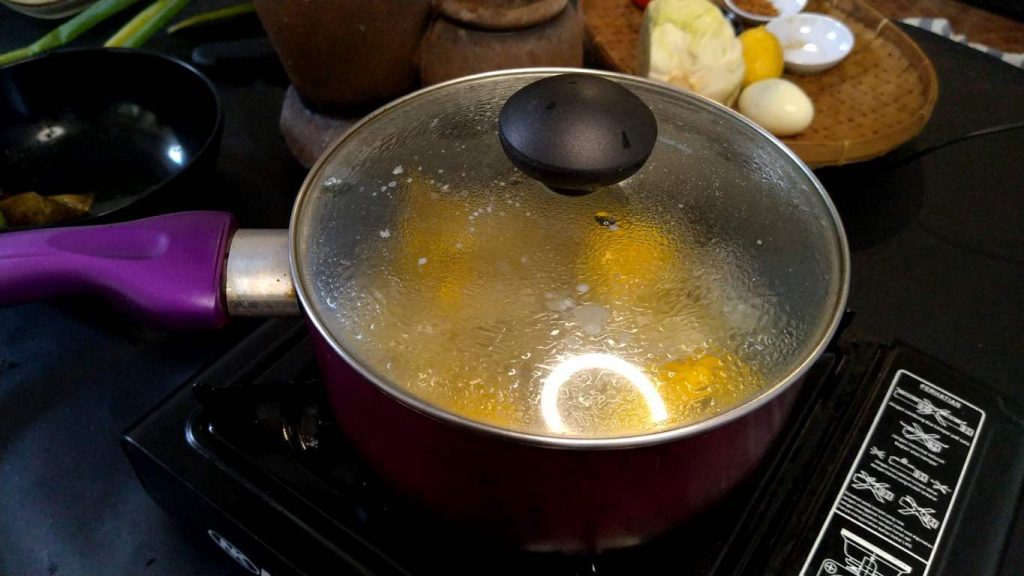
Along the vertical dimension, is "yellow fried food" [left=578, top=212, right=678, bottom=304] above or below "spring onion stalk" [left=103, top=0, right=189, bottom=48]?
above

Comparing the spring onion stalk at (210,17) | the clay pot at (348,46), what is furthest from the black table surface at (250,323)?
the clay pot at (348,46)

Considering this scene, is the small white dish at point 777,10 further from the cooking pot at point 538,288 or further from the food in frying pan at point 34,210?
the food in frying pan at point 34,210

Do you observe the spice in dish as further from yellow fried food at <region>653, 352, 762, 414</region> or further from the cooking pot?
yellow fried food at <region>653, 352, 762, 414</region>

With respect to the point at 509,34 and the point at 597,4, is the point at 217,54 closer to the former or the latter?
the point at 509,34

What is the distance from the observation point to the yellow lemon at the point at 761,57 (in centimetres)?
110

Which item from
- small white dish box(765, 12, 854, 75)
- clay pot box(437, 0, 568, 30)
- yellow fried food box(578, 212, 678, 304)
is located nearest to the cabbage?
small white dish box(765, 12, 854, 75)

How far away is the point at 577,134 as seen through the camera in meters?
0.41

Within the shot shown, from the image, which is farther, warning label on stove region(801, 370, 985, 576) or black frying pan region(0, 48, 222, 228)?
black frying pan region(0, 48, 222, 228)

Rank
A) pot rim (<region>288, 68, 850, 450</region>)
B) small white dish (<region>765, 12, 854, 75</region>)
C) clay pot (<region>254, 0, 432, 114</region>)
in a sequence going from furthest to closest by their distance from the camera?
small white dish (<region>765, 12, 854, 75</region>)
clay pot (<region>254, 0, 432, 114</region>)
pot rim (<region>288, 68, 850, 450</region>)

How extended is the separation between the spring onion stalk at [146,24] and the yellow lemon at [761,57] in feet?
3.08

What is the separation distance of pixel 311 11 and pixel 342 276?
0.42 m

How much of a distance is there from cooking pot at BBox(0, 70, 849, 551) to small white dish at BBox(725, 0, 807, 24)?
0.83m

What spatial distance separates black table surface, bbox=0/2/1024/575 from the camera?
61 cm

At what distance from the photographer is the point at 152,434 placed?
0.57m
